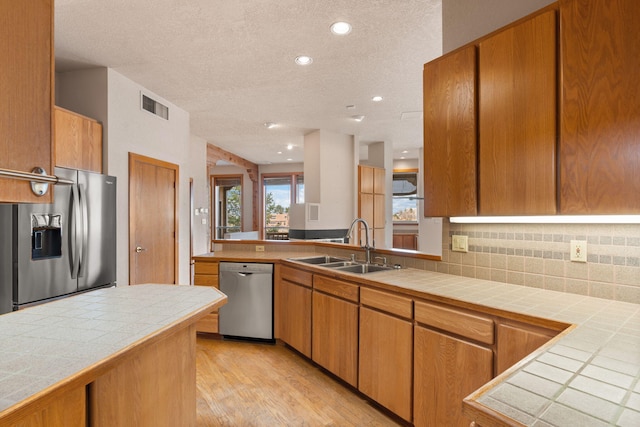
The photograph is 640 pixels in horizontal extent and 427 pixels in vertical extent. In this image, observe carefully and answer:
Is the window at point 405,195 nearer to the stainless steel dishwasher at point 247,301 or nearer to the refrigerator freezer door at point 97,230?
the stainless steel dishwasher at point 247,301

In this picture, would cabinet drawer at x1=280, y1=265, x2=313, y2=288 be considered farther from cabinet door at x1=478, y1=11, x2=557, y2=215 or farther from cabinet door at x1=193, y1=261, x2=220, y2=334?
cabinet door at x1=478, y1=11, x2=557, y2=215

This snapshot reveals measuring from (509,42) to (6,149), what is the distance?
2.09 m

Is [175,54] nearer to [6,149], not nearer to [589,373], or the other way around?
[6,149]

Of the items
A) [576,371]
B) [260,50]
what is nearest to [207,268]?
[260,50]

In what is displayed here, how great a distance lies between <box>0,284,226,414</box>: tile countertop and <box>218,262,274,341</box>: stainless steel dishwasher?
1645 millimetres

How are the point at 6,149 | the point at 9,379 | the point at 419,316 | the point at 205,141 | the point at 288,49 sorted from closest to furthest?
the point at 6,149, the point at 9,379, the point at 419,316, the point at 288,49, the point at 205,141

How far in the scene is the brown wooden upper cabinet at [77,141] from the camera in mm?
2929

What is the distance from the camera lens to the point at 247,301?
345 cm

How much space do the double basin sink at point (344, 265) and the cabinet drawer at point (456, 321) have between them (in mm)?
852

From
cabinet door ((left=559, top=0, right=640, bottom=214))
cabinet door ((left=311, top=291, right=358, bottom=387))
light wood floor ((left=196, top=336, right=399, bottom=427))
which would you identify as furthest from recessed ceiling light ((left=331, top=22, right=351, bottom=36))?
light wood floor ((left=196, top=336, right=399, bottom=427))

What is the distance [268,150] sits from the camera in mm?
7598

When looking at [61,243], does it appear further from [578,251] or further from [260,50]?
[578,251]

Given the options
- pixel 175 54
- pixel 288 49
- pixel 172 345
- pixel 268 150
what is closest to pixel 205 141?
pixel 268 150

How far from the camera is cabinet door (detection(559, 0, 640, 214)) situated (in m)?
1.37
